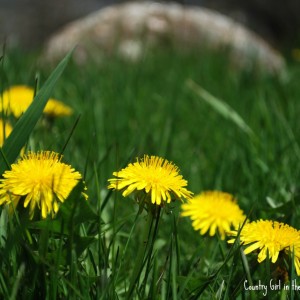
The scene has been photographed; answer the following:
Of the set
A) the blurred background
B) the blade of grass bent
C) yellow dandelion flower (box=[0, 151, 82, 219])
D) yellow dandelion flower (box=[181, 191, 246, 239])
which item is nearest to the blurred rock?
the blurred background

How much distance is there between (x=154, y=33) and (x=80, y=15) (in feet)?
9.18

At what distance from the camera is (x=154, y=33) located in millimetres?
3359

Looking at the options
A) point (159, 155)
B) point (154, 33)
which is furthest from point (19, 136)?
point (154, 33)

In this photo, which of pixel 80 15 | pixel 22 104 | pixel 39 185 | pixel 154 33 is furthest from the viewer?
pixel 80 15

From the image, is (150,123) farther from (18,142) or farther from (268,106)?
(18,142)

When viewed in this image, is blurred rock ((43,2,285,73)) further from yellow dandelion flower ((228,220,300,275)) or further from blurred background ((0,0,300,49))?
yellow dandelion flower ((228,220,300,275))

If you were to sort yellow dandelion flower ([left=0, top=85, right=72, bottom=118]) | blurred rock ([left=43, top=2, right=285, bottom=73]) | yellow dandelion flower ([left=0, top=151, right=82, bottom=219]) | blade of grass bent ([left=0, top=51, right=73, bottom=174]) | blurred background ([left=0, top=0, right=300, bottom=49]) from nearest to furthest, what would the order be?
yellow dandelion flower ([left=0, top=151, right=82, bottom=219]), blade of grass bent ([left=0, top=51, right=73, bottom=174]), yellow dandelion flower ([left=0, top=85, right=72, bottom=118]), blurred rock ([left=43, top=2, right=285, bottom=73]), blurred background ([left=0, top=0, right=300, bottom=49])

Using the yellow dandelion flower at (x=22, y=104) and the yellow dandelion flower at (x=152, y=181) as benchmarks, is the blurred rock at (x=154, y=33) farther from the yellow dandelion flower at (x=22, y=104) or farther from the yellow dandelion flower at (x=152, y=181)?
the yellow dandelion flower at (x=152, y=181)

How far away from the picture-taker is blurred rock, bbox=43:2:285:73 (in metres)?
3.21

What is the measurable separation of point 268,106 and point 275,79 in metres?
0.58

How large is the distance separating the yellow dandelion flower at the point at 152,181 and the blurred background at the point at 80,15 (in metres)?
4.78

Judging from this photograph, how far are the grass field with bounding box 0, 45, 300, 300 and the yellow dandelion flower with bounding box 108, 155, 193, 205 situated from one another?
0.09 feet

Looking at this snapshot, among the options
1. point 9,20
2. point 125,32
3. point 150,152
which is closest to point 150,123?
point 150,152

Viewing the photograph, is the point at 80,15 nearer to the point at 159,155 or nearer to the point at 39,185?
the point at 159,155
